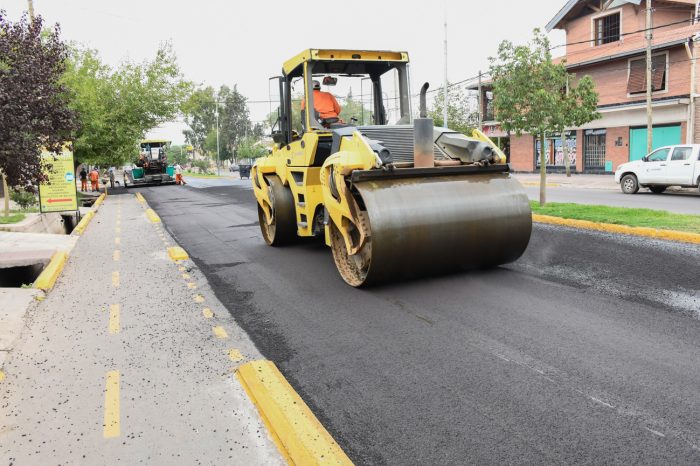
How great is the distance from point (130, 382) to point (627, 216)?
381 inches

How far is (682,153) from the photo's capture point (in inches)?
707

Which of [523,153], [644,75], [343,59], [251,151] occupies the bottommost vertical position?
[523,153]

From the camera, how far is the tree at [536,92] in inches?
500

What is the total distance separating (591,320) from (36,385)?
477cm

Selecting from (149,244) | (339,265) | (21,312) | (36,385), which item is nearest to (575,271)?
(339,265)

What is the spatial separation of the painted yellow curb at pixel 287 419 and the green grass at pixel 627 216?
24.1ft

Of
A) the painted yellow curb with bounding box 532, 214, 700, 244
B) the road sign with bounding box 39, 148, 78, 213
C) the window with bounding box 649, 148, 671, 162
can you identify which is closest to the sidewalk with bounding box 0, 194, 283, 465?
the painted yellow curb with bounding box 532, 214, 700, 244

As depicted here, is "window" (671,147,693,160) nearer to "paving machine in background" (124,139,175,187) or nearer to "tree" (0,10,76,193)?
"tree" (0,10,76,193)

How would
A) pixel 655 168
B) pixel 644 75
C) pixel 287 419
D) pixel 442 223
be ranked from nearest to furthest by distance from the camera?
pixel 287 419 → pixel 442 223 → pixel 655 168 → pixel 644 75

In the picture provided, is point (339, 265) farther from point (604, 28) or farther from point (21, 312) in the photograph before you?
point (604, 28)

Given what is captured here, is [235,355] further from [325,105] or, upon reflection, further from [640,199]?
[640,199]

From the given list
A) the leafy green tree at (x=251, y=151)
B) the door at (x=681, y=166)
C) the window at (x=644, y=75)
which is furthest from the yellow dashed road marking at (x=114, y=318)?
the leafy green tree at (x=251, y=151)

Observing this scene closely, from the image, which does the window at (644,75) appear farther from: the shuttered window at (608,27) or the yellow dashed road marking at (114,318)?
the yellow dashed road marking at (114,318)

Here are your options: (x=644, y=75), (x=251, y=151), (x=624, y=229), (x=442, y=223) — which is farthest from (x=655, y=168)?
(x=251, y=151)
